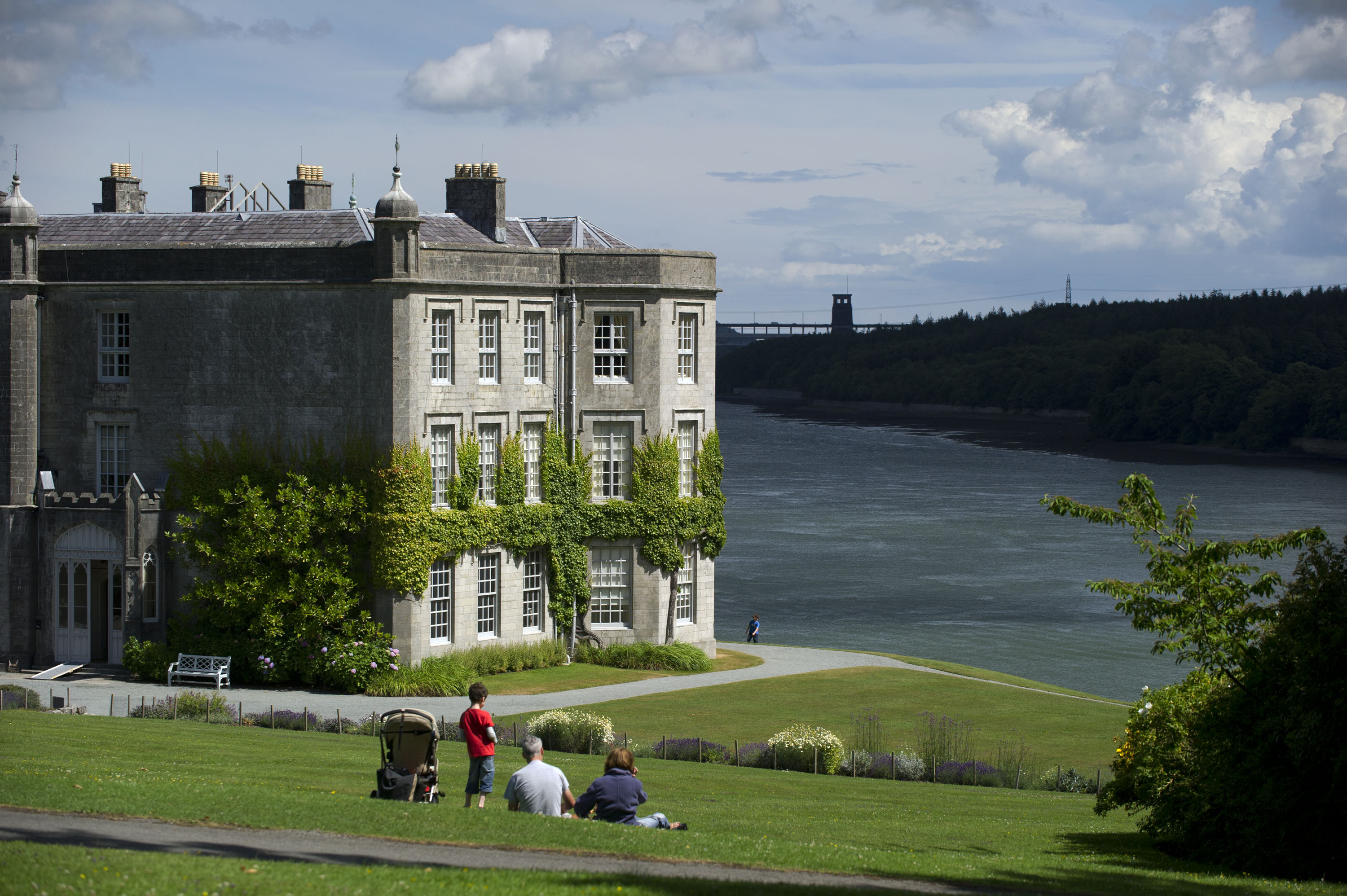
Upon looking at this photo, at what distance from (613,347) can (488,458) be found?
5121 millimetres

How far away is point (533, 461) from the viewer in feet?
139

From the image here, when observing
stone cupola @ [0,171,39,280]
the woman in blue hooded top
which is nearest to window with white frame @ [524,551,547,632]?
stone cupola @ [0,171,39,280]

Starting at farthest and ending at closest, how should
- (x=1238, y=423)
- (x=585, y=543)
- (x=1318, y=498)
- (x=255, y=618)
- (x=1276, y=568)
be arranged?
(x=1238, y=423) < (x=1318, y=498) < (x=1276, y=568) < (x=585, y=543) < (x=255, y=618)

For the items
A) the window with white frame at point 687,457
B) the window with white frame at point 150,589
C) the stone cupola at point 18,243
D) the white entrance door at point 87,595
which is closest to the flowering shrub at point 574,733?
the window with white frame at point 150,589

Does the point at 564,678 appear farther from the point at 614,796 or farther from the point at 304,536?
the point at 614,796

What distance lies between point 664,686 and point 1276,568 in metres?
47.7

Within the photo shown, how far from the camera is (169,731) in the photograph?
28.6 m

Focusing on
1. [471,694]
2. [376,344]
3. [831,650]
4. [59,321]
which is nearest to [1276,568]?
[831,650]

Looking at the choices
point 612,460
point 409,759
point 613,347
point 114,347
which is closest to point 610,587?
point 612,460

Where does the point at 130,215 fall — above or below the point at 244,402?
above

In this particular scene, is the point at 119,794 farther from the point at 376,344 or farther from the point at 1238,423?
the point at 1238,423

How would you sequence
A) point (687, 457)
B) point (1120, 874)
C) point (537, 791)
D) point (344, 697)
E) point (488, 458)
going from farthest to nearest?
point (687, 457)
point (488, 458)
point (344, 697)
point (1120, 874)
point (537, 791)

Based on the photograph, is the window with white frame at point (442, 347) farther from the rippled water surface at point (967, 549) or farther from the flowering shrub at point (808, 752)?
the rippled water surface at point (967, 549)

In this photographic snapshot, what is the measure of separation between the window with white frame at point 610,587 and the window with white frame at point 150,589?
468 inches
